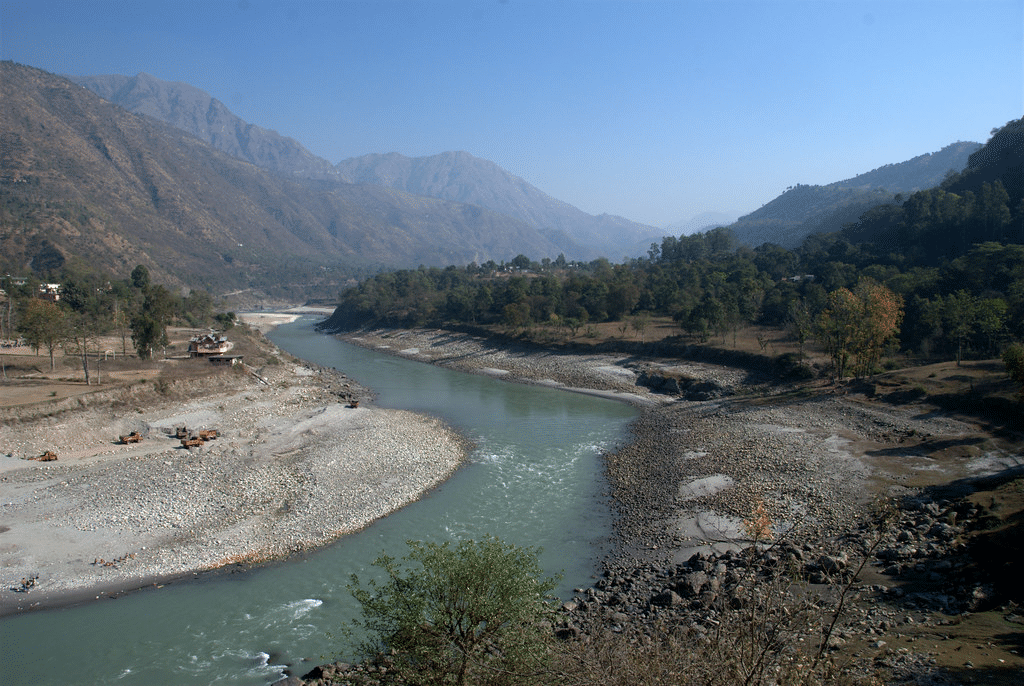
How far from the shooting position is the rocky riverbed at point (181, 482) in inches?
578

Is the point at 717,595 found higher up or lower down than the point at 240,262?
lower down

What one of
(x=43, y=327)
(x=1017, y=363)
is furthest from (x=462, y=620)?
(x=43, y=327)

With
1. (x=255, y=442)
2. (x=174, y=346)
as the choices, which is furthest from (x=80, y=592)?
(x=174, y=346)

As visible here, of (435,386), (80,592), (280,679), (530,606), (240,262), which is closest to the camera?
(530,606)

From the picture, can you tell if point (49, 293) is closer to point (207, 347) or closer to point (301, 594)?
point (207, 347)

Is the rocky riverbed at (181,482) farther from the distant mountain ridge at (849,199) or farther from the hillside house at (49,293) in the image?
the distant mountain ridge at (849,199)

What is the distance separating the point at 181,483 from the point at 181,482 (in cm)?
9

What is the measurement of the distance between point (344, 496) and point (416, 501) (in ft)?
8.61

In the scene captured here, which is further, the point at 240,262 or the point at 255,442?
the point at 240,262

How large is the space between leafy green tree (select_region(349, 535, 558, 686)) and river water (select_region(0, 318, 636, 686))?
4.31m

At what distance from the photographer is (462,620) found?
305 inches

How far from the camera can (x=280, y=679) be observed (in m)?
10.7

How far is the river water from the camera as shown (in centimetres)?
1114

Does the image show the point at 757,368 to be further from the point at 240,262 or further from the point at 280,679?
the point at 240,262
